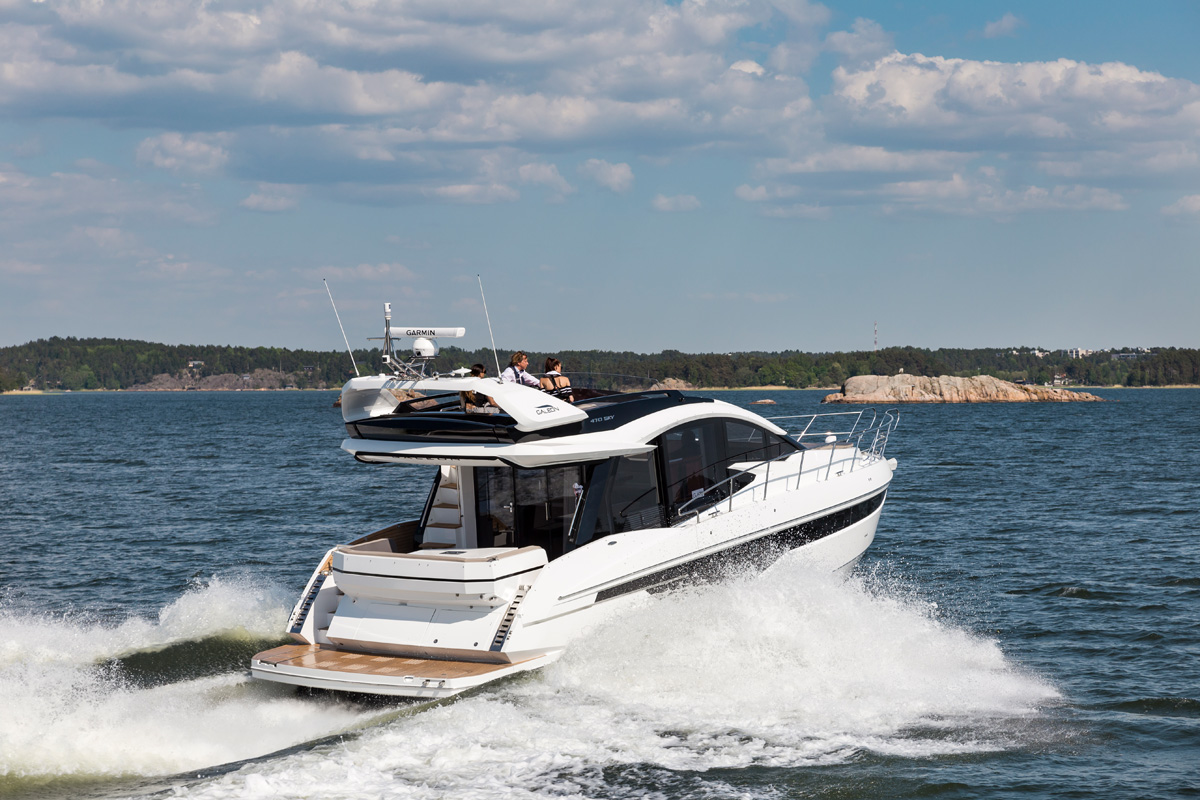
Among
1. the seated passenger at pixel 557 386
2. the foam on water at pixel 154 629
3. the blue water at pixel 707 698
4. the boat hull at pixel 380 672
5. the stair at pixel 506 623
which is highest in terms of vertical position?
the seated passenger at pixel 557 386


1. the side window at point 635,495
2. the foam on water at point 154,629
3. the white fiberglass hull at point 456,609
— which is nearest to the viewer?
the white fiberglass hull at point 456,609

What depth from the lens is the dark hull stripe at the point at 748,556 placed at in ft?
28.6

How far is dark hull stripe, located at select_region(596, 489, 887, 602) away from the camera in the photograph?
8.71 metres

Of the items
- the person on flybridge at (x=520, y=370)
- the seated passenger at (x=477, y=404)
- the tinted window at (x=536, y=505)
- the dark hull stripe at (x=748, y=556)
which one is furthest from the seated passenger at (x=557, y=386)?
the dark hull stripe at (x=748, y=556)

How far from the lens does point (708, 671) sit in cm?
820

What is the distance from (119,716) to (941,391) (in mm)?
115399

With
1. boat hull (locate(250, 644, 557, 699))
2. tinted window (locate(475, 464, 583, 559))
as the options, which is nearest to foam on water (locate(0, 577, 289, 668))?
boat hull (locate(250, 644, 557, 699))

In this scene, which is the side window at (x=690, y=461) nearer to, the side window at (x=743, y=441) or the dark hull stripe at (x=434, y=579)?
the side window at (x=743, y=441)

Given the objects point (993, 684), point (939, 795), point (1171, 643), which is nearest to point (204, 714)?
point (939, 795)

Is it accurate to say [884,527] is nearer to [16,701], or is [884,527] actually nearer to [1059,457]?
[16,701]

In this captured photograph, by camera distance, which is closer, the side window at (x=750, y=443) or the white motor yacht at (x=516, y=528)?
the white motor yacht at (x=516, y=528)

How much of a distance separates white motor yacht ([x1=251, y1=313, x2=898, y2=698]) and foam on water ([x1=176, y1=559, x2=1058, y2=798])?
13.0 inches

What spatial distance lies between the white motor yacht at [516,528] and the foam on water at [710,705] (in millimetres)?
330

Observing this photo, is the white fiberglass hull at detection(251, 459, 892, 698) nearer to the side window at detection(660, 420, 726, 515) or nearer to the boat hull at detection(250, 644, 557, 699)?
the boat hull at detection(250, 644, 557, 699)
